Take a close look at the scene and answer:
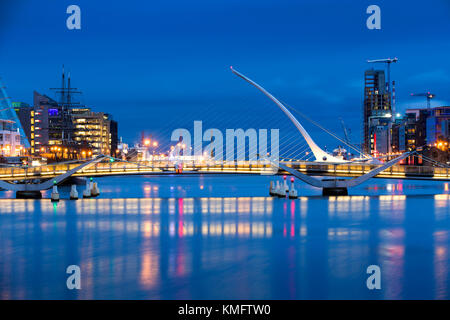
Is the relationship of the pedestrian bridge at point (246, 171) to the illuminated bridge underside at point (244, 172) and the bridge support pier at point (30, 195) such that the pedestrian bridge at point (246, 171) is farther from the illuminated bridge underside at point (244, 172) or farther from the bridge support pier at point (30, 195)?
the bridge support pier at point (30, 195)

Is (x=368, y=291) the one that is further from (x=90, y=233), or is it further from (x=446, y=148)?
(x=446, y=148)

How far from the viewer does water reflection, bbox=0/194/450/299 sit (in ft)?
54.5

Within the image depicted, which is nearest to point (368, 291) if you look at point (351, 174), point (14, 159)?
point (351, 174)

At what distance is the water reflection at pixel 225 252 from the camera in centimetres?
1662

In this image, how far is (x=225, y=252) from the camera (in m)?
23.4

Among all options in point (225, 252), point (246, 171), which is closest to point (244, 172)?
point (246, 171)

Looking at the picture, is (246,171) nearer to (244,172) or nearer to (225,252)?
(244,172)

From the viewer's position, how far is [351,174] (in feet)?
181

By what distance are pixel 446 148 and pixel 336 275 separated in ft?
369

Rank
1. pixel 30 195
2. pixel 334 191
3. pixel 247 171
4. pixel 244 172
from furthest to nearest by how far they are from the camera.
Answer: pixel 334 191 < pixel 30 195 < pixel 247 171 < pixel 244 172

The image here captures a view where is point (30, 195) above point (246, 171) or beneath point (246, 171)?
beneath
